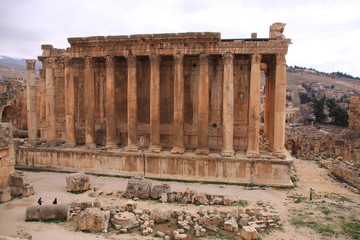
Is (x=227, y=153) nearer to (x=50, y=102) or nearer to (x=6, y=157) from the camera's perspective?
(x=6, y=157)

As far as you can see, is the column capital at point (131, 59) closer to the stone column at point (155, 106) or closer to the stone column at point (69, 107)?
the stone column at point (155, 106)

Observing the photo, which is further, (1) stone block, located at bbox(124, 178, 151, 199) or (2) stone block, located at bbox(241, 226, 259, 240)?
(1) stone block, located at bbox(124, 178, 151, 199)

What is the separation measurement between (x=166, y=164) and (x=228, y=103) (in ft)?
20.4

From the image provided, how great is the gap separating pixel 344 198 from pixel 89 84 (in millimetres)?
19826

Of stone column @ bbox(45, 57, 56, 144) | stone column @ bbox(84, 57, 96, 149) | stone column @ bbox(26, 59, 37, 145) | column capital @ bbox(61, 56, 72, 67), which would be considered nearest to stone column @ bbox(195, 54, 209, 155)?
stone column @ bbox(84, 57, 96, 149)

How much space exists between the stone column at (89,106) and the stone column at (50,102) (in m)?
3.51

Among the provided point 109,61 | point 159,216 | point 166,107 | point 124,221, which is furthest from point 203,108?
point 124,221

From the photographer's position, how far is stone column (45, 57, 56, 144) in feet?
85.0

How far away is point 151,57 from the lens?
2272 cm

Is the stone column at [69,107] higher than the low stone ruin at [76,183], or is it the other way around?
the stone column at [69,107]

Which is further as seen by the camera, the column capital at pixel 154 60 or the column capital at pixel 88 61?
the column capital at pixel 88 61

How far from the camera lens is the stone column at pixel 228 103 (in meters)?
21.5

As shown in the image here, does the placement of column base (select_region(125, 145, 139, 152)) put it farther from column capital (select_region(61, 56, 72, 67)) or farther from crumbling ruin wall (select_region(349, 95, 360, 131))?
crumbling ruin wall (select_region(349, 95, 360, 131))

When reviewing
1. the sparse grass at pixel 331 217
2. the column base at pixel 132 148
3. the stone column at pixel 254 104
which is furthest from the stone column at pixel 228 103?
the column base at pixel 132 148
